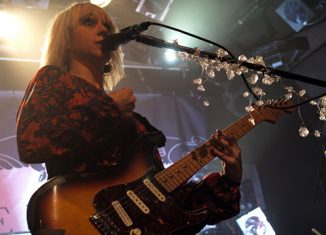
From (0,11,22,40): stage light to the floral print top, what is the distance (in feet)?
11.2

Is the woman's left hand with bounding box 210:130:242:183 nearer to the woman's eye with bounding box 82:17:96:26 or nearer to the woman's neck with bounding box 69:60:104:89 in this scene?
the woman's neck with bounding box 69:60:104:89

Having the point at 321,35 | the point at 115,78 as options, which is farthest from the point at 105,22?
the point at 321,35

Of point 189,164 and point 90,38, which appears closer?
point 189,164

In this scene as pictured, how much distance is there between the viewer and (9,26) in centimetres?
464

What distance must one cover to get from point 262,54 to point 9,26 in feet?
11.2

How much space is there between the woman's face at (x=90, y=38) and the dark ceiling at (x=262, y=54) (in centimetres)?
284

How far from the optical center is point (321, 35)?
5.56 meters

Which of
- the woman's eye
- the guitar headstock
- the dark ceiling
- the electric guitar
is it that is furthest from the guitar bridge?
the dark ceiling

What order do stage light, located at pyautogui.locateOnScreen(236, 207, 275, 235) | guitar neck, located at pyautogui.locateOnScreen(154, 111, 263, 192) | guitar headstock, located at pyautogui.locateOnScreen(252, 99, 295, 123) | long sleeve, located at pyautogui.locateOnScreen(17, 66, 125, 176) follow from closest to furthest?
long sleeve, located at pyautogui.locateOnScreen(17, 66, 125, 176) → guitar neck, located at pyautogui.locateOnScreen(154, 111, 263, 192) → guitar headstock, located at pyautogui.locateOnScreen(252, 99, 295, 123) → stage light, located at pyautogui.locateOnScreen(236, 207, 275, 235)

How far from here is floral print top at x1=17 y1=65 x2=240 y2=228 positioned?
4.66ft

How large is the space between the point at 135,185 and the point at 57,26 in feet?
3.59

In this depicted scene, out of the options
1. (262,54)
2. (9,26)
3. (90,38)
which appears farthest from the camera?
(262,54)

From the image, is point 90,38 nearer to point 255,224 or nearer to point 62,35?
point 62,35

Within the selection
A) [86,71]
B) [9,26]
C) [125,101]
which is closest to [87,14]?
[86,71]
